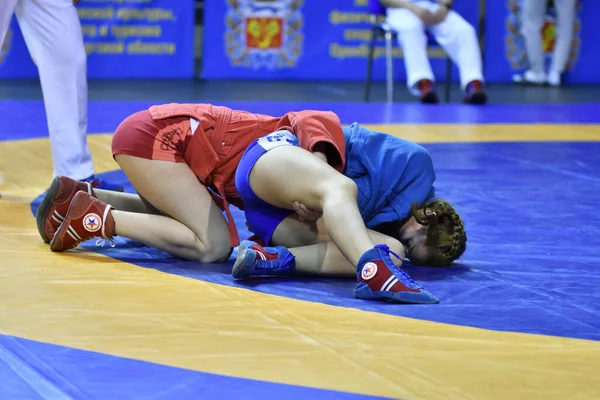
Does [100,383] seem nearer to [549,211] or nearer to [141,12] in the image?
[549,211]

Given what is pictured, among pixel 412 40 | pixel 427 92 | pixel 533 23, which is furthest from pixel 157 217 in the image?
pixel 533 23

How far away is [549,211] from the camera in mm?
3762

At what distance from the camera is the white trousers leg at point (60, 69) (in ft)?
12.8

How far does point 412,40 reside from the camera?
7.71 m

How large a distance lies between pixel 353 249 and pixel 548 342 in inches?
23.0

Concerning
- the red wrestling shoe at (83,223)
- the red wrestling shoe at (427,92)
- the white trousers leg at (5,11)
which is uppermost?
the white trousers leg at (5,11)

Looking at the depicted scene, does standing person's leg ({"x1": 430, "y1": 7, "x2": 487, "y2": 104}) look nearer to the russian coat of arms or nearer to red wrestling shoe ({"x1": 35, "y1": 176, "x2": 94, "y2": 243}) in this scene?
the russian coat of arms

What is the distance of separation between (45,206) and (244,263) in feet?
2.49

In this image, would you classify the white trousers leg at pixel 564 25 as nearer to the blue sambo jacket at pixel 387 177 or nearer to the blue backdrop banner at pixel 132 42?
the blue backdrop banner at pixel 132 42

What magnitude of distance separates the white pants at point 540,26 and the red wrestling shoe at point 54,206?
636 centimetres

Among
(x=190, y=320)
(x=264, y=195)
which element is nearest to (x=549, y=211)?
(x=264, y=195)

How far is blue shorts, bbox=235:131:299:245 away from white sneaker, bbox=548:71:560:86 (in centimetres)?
660

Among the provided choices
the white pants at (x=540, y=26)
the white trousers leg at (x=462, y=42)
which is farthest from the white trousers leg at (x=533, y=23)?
the white trousers leg at (x=462, y=42)

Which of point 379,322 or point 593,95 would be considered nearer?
point 379,322
